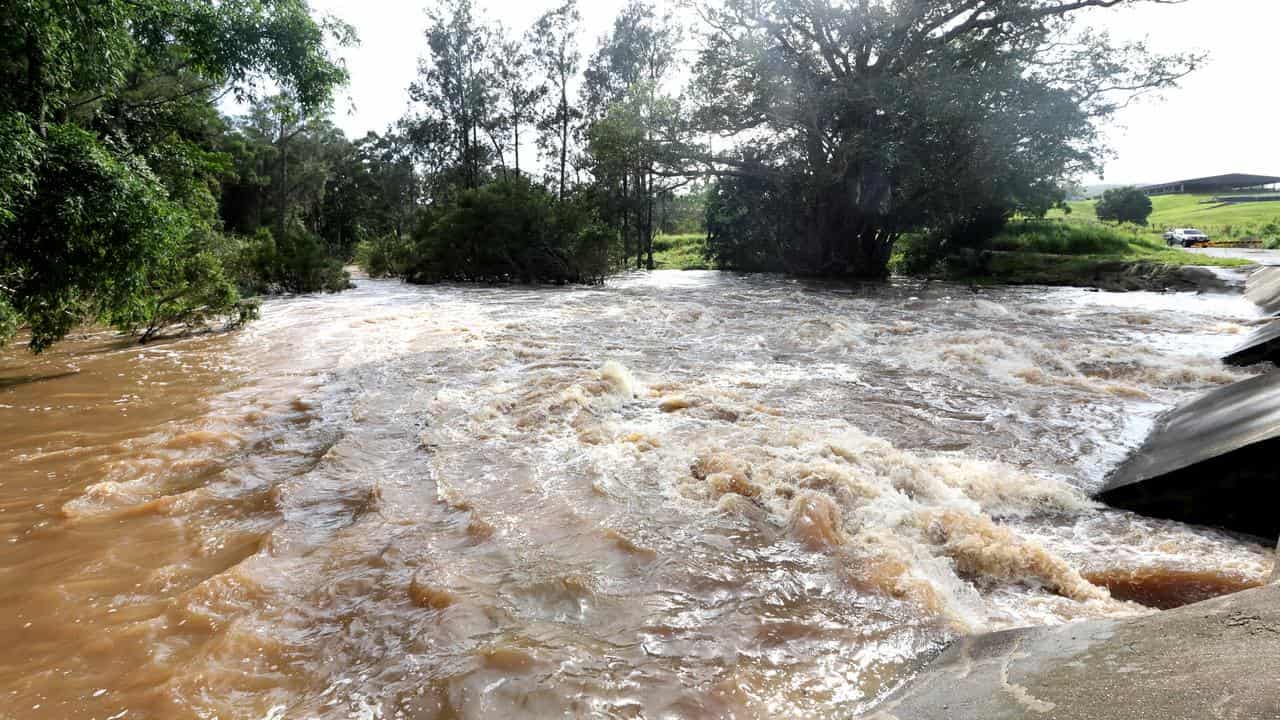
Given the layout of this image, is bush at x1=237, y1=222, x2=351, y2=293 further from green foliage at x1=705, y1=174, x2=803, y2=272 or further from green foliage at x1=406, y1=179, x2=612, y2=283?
green foliage at x1=705, y1=174, x2=803, y2=272

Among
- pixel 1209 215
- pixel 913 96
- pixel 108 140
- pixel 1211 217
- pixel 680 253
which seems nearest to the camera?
pixel 108 140

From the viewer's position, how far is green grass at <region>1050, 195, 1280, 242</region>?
32312 mm

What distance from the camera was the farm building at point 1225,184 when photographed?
55812 millimetres

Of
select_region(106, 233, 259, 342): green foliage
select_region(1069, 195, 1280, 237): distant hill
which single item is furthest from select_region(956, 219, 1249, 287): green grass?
select_region(106, 233, 259, 342): green foliage

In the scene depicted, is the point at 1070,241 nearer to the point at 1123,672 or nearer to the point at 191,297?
the point at 1123,672

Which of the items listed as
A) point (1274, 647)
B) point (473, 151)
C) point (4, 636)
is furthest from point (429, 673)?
point (473, 151)

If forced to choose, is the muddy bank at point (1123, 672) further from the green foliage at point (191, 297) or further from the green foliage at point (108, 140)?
the green foliage at point (191, 297)

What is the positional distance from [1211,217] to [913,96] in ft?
123

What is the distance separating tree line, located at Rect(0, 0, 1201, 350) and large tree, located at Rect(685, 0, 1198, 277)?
9 cm

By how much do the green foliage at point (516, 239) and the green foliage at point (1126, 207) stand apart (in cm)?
3504

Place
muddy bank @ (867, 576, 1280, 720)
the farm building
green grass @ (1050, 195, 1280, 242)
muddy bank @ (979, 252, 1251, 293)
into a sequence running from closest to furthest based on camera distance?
muddy bank @ (867, 576, 1280, 720), muddy bank @ (979, 252, 1251, 293), green grass @ (1050, 195, 1280, 242), the farm building

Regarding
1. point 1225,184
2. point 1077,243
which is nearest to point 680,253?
point 1077,243

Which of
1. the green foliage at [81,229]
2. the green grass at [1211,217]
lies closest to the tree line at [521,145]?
the green foliage at [81,229]

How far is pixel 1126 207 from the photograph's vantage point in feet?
127
